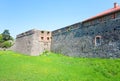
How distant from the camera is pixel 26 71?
1689 cm

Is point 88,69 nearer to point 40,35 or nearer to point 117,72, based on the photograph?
point 117,72

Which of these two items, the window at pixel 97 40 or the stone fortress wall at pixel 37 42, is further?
the stone fortress wall at pixel 37 42

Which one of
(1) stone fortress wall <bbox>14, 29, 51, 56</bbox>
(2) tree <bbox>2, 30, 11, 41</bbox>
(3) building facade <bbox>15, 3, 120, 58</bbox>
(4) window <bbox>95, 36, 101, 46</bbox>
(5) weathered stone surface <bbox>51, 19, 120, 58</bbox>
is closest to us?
(5) weathered stone surface <bbox>51, 19, 120, 58</bbox>

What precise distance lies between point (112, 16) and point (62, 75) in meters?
9.09

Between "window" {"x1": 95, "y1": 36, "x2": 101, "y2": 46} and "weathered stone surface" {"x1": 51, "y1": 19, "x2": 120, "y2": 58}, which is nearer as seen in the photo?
"weathered stone surface" {"x1": 51, "y1": 19, "x2": 120, "y2": 58}

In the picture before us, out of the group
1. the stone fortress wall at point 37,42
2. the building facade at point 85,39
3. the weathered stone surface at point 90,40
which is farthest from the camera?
the stone fortress wall at point 37,42

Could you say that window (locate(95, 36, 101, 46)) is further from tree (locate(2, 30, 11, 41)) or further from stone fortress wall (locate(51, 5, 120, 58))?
tree (locate(2, 30, 11, 41))

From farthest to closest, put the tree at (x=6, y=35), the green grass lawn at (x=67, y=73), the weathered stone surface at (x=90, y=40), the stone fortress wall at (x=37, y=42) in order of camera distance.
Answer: the tree at (x=6, y=35) → the stone fortress wall at (x=37, y=42) → the weathered stone surface at (x=90, y=40) → the green grass lawn at (x=67, y=73)

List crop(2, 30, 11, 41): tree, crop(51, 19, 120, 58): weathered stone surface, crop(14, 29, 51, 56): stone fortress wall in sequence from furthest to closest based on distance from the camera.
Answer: crop(2, 30, 11, 41): tree, crop(14, 29, 51, 56): stone fortress wall, crop(51, 19, 120, 58): weathered stone surface

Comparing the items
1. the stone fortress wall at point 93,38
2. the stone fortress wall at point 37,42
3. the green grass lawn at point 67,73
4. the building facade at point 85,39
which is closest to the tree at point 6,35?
the building facade at point 85,39

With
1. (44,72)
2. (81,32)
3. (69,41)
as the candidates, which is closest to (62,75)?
(44,72)

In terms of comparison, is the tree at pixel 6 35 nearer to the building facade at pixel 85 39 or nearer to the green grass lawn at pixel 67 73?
the building facade at pixel 85 39

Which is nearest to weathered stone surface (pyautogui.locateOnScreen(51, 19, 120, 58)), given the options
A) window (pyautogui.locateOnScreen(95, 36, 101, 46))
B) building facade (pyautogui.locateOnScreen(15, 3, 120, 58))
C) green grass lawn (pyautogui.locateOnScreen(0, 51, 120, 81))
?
building facade (pyautogui.locateOnScreen(15, 3, 120, 58))

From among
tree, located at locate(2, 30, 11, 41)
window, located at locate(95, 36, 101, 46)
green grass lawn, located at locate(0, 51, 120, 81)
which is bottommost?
green grass lawn, located at locate(0, 51, 120, 81)
